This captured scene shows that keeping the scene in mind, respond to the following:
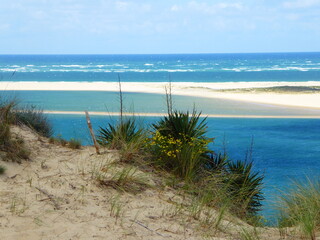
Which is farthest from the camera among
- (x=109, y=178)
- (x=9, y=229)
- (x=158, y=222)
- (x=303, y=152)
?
(x=303, y=152)

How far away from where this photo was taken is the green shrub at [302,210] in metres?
5.63

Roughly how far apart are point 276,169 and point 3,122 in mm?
8282

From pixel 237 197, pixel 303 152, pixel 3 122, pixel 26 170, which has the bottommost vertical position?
pixel 303 152

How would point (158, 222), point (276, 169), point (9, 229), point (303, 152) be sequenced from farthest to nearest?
point (303, 152) < point (276, 169) < point (158, 222) < point (9, 229)

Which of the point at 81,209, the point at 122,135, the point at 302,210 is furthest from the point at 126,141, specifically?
the point at 302,210

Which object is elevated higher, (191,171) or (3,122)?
(3,122)

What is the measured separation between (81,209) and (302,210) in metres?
2.79

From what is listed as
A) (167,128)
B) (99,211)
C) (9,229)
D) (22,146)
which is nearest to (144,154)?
(167,128)

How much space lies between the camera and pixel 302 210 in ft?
20.8

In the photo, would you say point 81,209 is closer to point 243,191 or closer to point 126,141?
point 126,141

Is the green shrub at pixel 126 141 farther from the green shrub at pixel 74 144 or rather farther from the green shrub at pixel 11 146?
the green shrub at pixel 11 146

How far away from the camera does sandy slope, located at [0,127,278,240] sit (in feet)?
17.6

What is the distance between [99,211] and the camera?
19.6ft

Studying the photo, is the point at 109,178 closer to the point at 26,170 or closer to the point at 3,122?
the point at 26,170
